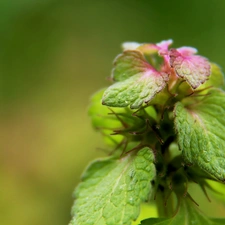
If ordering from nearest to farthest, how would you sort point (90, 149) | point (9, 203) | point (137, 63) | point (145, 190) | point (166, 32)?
point (145, 190) < point (137, 63) < point (9, 203) < point (90, 149) < point (166, 32)

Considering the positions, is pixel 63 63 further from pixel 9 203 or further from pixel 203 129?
pixel 203 129

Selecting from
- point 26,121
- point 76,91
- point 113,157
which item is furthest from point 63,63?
point 113,157

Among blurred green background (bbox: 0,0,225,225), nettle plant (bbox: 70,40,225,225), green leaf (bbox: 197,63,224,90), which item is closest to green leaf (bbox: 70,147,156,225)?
nettle plant (bbox: 70,40,225,225)

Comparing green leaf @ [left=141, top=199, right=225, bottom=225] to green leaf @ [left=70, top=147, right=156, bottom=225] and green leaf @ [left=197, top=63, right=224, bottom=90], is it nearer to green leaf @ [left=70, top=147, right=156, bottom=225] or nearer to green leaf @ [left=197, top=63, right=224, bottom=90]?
green leaf @ [left=70, top=147, right=156, bottom=225]

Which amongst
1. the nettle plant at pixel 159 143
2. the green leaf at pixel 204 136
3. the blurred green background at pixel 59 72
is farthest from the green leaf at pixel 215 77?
the blurred green background at pixel 59 72

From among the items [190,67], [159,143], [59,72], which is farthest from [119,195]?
[59,72]

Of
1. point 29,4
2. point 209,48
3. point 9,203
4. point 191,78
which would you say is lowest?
point 209,48

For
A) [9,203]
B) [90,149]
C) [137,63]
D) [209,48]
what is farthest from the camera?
[209,48]

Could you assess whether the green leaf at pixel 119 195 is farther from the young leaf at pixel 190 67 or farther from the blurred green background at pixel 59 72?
the blurred green background at pixel 59 72
